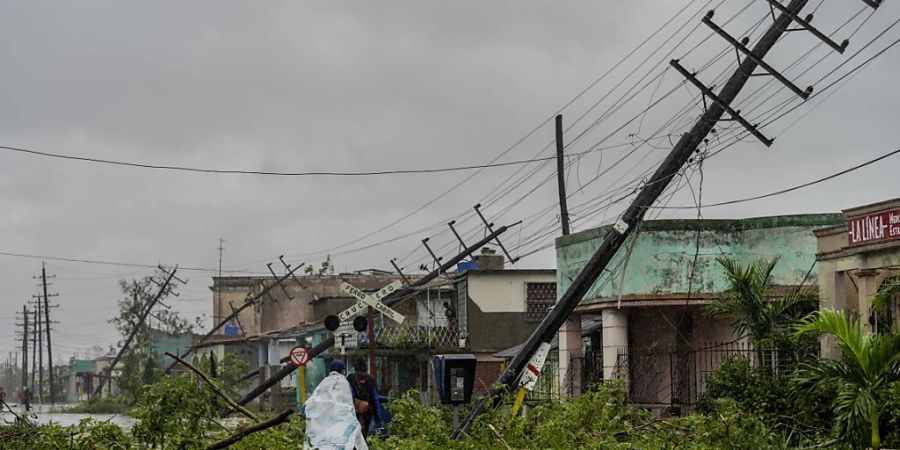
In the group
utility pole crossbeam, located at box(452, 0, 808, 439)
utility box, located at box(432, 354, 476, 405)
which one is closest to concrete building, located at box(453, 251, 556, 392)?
utility pole crossbeam, located at box(452, 0, 808, 439)

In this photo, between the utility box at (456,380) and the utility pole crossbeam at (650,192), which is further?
the utility pole crossbeam at (650,192)

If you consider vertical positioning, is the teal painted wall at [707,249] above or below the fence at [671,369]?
above

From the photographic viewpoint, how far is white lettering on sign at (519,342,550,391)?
23422 mm

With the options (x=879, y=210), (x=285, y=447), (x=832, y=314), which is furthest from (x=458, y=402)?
(x=879, y=210)

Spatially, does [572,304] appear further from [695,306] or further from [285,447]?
A: [285,447]

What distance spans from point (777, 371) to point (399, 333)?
70.3 ft

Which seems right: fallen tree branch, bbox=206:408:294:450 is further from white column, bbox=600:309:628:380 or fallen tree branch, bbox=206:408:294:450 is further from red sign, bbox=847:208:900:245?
white column, bbox=600:309:628:380

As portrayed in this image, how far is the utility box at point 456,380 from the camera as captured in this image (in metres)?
18.0

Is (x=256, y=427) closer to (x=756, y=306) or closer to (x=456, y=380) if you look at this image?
(x=456, y=380)

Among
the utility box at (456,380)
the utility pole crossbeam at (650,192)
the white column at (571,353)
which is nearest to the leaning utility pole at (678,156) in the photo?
the utility pole crossbeam at (650,192)

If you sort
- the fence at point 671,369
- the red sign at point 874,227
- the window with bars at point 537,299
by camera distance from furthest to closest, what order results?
1. the window with bars at point 537,299
2. the fence at point 671,369
3. the red sign at point 874,227

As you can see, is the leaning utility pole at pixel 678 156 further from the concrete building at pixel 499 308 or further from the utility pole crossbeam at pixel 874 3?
the concrete building at pixel 499 308

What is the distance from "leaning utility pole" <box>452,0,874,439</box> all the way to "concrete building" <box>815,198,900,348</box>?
7.69 feet

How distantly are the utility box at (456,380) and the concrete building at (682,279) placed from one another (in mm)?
10087
